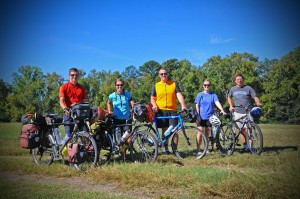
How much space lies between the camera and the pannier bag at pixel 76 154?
17.7 ft

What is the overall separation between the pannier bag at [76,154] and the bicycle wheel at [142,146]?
127 centimetres

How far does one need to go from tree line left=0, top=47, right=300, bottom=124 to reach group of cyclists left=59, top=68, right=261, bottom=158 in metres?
34.9

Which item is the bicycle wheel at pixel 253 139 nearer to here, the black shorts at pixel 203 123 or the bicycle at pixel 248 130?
the bicycle at pixel 248 130

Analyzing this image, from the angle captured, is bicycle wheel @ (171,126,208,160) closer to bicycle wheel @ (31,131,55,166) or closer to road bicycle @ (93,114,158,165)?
road bicycle @ (93,114,158,165)

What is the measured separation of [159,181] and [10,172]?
3397mm

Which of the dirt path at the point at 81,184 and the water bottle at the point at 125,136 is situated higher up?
the water bottle at the point at 125,136

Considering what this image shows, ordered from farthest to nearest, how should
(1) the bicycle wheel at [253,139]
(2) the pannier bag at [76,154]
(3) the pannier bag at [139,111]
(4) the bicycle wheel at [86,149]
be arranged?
(1) the bicycle wheel at [253,139], (3) the pannier bag at [139,111], (4) the bicycle wheel at [86,149], (2) the pannier bag at [76,154]

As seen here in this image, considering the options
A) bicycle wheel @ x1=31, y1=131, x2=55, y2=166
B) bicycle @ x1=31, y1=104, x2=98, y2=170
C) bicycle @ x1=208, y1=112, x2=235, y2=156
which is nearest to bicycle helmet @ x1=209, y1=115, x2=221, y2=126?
bicycle @ x1=208, y1=112, x2=235, y2=156

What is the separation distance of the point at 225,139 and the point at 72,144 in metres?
4.22

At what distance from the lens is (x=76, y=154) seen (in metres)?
5.41

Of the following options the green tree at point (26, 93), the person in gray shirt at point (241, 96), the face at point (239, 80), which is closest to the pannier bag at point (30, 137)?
the person in gray shirt at point (241, 96)

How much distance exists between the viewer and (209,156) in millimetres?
6996

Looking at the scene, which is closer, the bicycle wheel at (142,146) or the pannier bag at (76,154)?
the pannier bag at (76,154)

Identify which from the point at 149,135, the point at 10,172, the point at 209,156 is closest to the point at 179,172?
the point at 149,135
